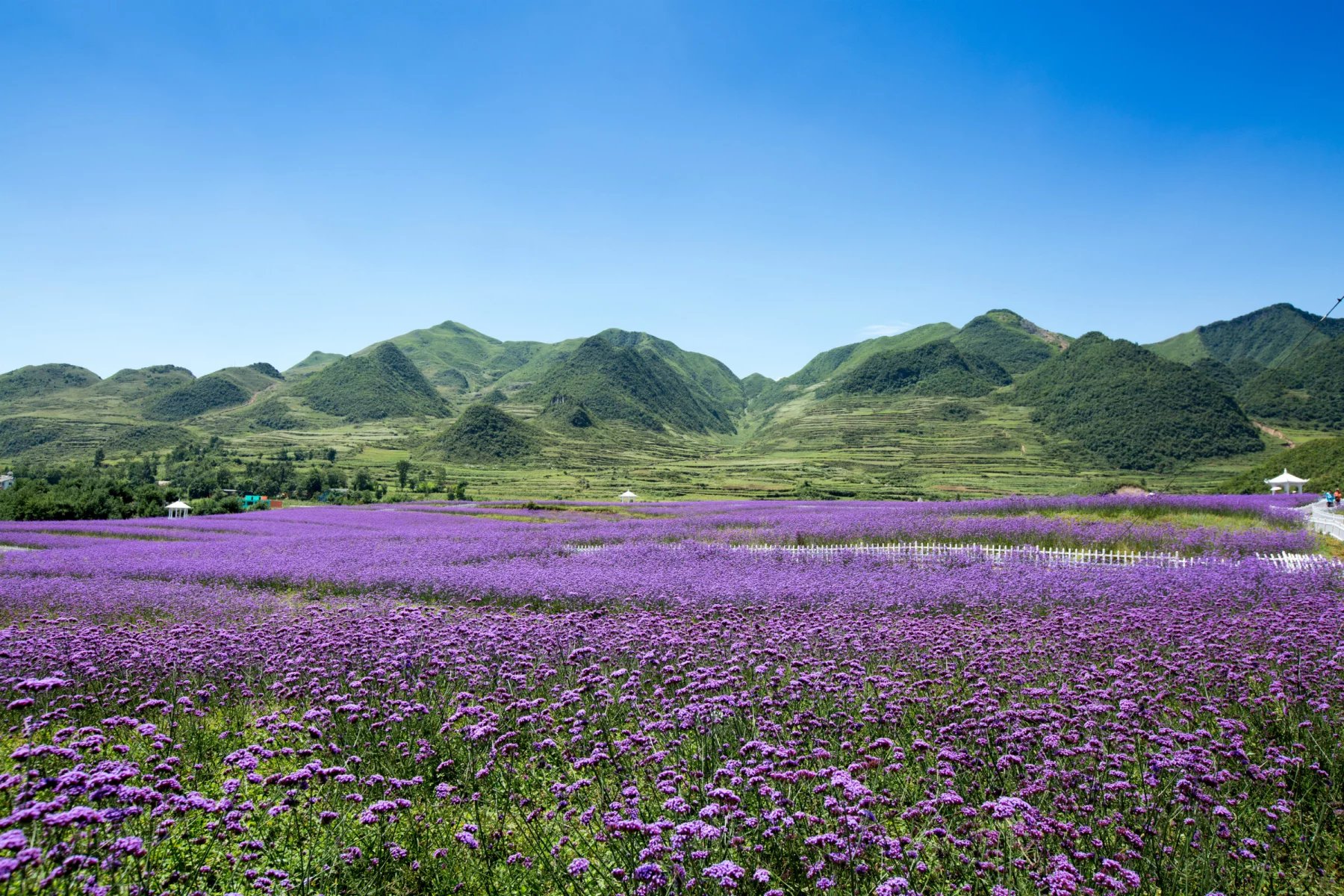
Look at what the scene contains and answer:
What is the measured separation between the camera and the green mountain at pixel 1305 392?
14212cm

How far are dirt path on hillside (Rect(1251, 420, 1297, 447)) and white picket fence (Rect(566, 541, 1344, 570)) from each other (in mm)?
133365

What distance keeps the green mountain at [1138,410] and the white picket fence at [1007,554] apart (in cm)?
11343

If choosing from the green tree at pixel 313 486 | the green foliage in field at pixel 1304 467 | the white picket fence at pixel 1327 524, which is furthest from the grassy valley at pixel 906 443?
the white picket fence at pixel 1327 524

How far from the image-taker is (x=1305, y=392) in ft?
504

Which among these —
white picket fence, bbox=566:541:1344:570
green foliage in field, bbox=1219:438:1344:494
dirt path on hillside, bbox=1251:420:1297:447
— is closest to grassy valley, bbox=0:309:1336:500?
dirt path on hillside, bbox=1251:420:1297:447

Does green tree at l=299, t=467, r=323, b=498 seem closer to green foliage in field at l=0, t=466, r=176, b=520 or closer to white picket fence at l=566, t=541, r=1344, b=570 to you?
green foliage in field at l=0, t=466, r=176, b=520

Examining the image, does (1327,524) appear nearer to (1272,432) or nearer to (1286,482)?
(1286,482)

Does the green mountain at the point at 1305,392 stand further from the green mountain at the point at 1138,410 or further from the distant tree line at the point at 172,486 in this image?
the distant tree line at the point at 172,486

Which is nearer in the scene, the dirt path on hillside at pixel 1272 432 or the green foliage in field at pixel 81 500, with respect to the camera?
the green foliage in field at pixel 81 500

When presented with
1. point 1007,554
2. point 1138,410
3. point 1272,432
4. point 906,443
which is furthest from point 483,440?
point 1272,432

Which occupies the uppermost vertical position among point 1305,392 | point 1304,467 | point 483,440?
point 1305,392

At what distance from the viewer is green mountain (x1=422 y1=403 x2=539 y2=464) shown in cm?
14538

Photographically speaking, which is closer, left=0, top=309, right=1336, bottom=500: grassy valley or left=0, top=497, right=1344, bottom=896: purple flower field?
left=0, top=497, right=1344, bottom=896: purple flower field

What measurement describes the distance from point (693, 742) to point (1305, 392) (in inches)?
7889
